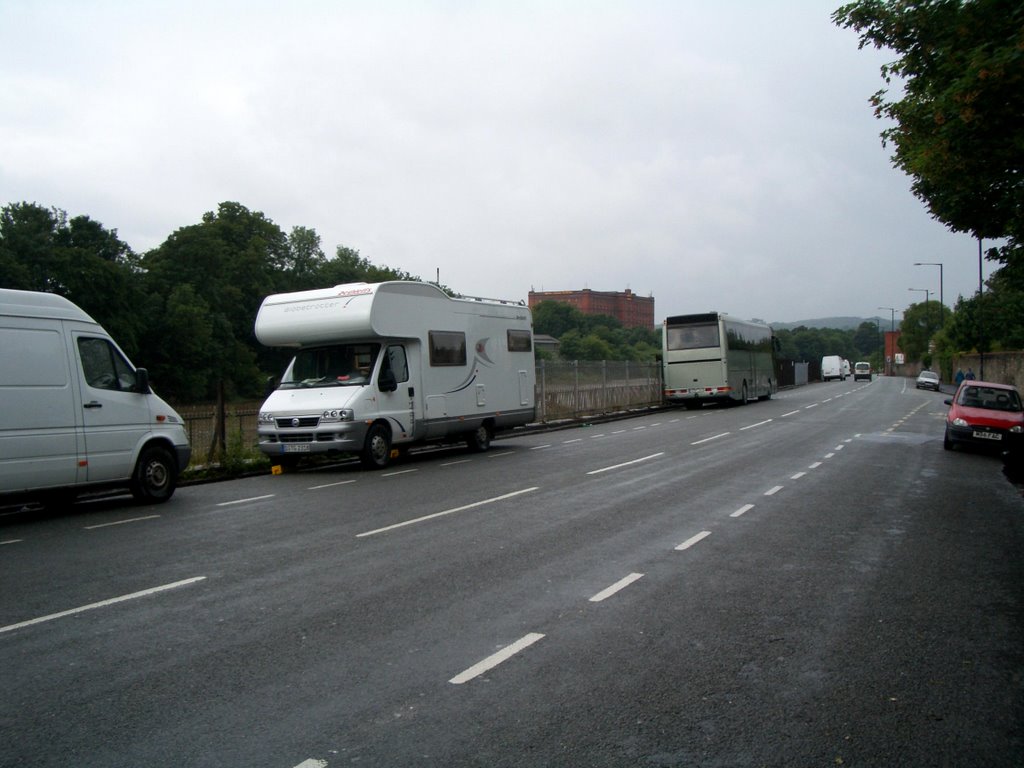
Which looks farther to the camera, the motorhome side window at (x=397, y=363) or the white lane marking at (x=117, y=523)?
the motorhome side window at (x=397, y=363)

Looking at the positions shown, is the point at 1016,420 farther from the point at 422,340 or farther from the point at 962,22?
the point at 422,340

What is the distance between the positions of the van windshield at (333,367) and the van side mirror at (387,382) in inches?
9.2

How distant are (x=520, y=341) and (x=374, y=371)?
17.8 ft

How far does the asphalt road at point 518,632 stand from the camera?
394cm

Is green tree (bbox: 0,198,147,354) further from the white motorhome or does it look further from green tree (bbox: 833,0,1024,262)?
green tree (bbox: 833,0,1024,262)

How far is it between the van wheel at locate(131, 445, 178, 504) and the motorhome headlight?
123 inches

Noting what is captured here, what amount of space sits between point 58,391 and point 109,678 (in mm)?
6914

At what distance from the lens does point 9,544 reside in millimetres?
8891

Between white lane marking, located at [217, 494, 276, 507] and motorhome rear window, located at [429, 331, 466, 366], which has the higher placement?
motorhome rear window, located at [429, 331, 466, 366]

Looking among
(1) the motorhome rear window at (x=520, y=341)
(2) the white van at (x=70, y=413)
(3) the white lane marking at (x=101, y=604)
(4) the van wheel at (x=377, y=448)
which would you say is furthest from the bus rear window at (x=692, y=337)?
(3) the white lane marking at (x=101, y=604)

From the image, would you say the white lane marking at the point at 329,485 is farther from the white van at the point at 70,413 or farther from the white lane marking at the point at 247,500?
the white van at the point at 70,413

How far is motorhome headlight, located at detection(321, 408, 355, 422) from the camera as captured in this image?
48.1ft

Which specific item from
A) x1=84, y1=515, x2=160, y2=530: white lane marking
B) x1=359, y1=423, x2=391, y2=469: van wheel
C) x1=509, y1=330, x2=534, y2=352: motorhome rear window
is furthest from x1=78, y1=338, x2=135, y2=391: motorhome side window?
x1=509, y1=330, x2=534, y2=352: motorhome rear window

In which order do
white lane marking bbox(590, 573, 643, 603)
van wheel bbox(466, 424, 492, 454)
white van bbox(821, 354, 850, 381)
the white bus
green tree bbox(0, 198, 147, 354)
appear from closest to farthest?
white lane marking bbox(590, 573, 643, 603), van wheel bbox(466, 424, 492, 454), the white bus, green tree bbox(0, 198, 147, 354), white van bbox(821, 354, 850, 381)
